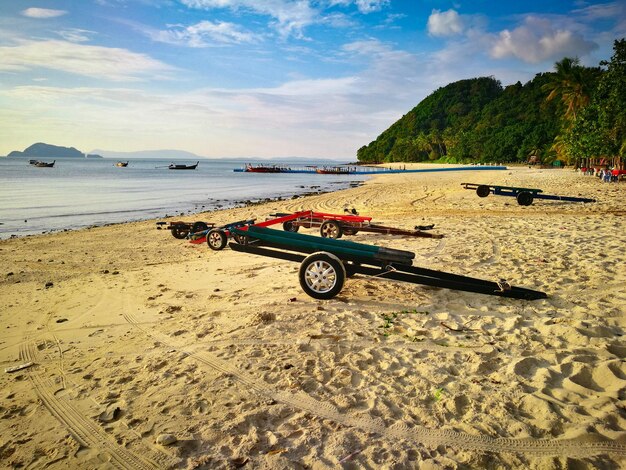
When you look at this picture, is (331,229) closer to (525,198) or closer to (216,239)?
(216,239)

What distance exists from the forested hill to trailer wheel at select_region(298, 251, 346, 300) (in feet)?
317

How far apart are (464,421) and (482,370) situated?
0.99 meters

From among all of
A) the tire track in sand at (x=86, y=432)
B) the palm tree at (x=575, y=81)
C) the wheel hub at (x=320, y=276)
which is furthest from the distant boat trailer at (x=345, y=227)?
the palm tree at (x=575, y=81)

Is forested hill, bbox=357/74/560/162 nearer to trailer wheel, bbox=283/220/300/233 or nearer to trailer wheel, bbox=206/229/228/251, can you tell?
trailer wheel, bbox=283/220/300/233

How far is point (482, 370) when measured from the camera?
416 cm

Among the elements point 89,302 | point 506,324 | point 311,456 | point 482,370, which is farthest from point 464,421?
point 89,302

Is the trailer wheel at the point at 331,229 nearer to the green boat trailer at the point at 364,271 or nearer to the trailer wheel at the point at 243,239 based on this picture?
the trailer wheel at the point at 243,239

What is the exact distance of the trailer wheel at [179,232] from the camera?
13.5 meters

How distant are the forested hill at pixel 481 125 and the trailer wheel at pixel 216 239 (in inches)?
Result: 3725

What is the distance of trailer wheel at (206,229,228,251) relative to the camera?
1085cm

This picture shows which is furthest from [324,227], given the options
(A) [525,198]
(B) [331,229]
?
(A) [525,198]

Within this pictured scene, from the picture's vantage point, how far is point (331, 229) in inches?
466

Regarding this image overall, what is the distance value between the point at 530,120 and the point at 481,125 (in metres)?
19.6

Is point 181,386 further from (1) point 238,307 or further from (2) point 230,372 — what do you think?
(1) point 238,307
